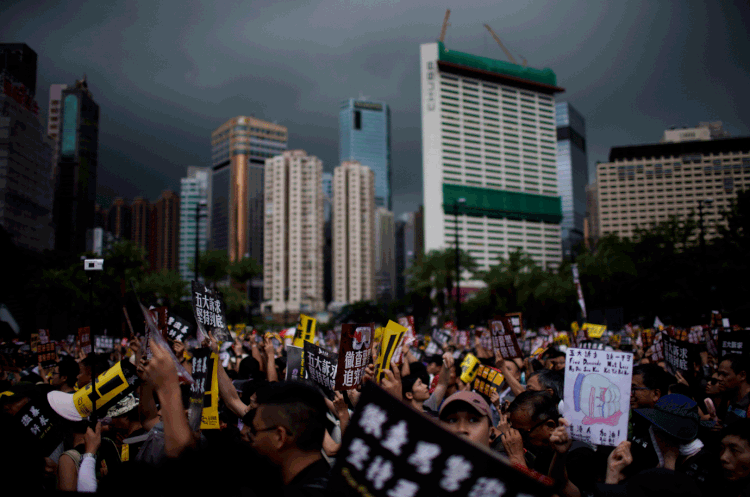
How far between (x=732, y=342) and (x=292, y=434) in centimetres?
699

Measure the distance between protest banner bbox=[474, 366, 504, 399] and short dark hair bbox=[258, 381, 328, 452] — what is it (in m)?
3.55

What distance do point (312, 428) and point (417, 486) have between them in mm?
786

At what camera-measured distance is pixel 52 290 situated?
3944 cm

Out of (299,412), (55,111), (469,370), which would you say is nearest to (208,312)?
(299,412)

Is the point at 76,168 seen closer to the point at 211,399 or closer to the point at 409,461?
the point at 211,399

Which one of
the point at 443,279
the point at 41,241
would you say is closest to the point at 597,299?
the point at 443,279

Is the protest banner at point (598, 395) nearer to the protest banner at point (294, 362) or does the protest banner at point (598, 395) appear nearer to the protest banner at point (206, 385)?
the protest banner at point (206, 385)

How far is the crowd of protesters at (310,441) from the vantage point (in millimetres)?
2275

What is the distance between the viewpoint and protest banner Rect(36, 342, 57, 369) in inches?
396

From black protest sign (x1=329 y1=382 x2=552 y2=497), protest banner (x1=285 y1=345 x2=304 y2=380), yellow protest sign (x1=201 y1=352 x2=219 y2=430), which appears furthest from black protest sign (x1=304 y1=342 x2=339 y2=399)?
black protest sign (x1=329 y1=382 x2=552 y2=497)

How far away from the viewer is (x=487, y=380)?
6.06 m

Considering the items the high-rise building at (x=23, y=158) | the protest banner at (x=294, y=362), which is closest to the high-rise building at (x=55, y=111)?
the high-rise building at (x=23, y=158)

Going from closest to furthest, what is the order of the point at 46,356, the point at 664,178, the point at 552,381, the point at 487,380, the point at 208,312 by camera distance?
1. the point at 552,381
2. the point at 208,312
3. the point at 487,380
4. the point at 46,356
5. the point at 664,178

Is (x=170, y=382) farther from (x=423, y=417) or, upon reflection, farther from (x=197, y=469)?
(x=423, y=417)
